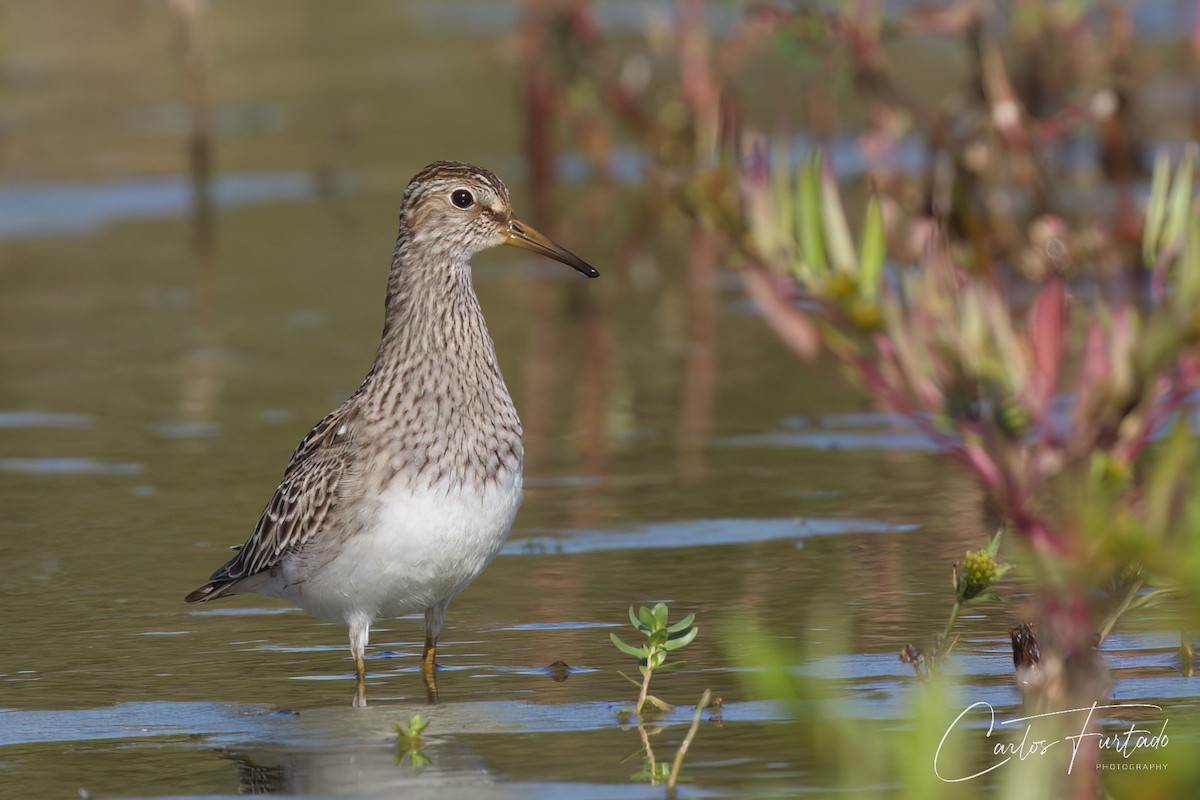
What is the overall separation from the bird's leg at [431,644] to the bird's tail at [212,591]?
0.88m

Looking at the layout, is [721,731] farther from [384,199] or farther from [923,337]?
[384,199]

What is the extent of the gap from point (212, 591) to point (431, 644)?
1036 millimetres

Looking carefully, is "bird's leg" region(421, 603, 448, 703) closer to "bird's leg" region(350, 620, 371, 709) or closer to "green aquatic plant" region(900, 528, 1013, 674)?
"bird's leg" region(350, 620, 371, 709)

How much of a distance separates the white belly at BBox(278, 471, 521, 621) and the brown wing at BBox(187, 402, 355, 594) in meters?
0.21

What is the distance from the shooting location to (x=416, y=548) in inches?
272

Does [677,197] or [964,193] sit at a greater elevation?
[964,193]

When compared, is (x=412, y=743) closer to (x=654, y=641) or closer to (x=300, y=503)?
(x=654, y=641)

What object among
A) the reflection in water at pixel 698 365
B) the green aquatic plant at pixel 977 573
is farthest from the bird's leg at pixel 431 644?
the reflection in water at pixel 698 365

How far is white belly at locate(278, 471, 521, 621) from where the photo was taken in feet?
22.7

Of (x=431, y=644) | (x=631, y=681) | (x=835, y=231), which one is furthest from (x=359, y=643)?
(x=835, y=231)

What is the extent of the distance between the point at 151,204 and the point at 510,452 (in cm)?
1244

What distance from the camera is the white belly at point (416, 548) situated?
6.91m

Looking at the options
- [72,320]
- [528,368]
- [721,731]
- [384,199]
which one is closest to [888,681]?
[721,731]

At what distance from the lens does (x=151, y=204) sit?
18.9 meters
